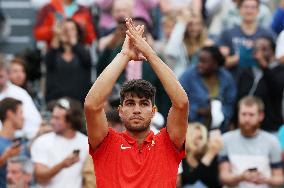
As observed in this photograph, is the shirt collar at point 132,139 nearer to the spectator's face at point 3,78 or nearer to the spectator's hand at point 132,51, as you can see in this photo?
the spectator's hand at point 132,51

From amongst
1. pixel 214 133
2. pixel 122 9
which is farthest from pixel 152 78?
pixel 122 9

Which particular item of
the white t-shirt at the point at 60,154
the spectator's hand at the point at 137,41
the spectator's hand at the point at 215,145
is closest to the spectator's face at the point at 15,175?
the white t-shirt at the point at 60,154

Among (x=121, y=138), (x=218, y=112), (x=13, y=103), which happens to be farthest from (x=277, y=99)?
(x=121, y=138)

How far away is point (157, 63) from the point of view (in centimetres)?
735

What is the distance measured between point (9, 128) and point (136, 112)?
13.5 ft

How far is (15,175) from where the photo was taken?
10969 mm

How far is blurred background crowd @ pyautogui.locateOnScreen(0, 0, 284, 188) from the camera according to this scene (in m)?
11.4

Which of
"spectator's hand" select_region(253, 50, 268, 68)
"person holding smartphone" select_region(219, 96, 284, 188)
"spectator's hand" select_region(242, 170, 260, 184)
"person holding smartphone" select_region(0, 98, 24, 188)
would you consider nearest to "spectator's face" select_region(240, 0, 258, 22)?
"spectator's hand" select_region(253, 50, 268, 68)

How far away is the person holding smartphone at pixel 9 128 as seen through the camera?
10.8 metres

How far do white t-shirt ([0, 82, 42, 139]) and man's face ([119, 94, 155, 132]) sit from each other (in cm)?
489

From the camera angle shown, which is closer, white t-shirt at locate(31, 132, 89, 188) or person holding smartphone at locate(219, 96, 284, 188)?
white t-shirt at locate(31, 132, 89, 188)

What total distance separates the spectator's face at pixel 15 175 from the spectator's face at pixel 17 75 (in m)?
2.36

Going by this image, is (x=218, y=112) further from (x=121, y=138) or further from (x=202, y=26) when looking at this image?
(x=121, y=138)

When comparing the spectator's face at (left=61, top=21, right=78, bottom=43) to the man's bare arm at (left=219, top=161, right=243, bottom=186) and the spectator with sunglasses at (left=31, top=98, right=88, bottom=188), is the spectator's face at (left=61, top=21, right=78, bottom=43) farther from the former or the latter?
the man's bare arm at (left=219, top=161, right=243, bottom=186)
